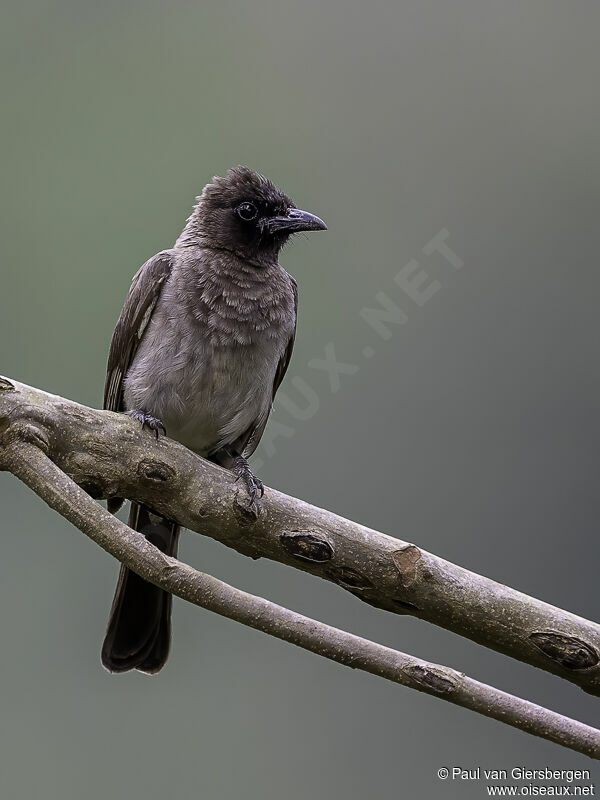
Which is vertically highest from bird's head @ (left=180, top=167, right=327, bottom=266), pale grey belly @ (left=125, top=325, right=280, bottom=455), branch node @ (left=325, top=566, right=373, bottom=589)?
bird's head @ (left=180, top=167, right=327, bottom=266)

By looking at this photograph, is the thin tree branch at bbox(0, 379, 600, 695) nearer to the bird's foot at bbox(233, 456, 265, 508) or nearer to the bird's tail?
the bird's foot at bbox(233, 456, 265, 508)

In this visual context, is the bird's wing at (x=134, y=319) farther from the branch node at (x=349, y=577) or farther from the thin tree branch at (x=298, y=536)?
the branch node at (x=349, y=577)

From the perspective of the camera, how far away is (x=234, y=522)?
11.0 ft

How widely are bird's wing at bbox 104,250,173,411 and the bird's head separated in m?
0.33

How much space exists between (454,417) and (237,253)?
13.2ft

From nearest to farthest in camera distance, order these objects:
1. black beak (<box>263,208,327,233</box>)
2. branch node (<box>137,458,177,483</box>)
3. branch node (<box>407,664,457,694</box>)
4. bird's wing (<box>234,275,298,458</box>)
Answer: branch node (<box>407,664,457,694</box>)
branch node (<box>137,458,177,483</box>)
bird's wing (<box>234,275,298,458</box>)
black beak (<box>263,208,327,233</box>)

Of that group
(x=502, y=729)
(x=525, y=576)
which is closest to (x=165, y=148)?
(x=525, y=576)

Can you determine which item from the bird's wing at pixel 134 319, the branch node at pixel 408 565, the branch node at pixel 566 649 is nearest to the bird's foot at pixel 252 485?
the branch node at pixel 408 565

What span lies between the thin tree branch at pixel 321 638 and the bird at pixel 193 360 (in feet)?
4.06

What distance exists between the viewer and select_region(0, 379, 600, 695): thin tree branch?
123 inches

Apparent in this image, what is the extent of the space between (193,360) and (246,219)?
87cm

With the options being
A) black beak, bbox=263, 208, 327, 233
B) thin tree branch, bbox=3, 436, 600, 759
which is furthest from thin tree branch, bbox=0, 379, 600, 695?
black beak, bbox=263, 208, 327, 233

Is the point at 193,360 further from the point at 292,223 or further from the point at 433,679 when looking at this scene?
the point at 433,679

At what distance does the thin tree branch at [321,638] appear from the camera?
2676 millimetres
